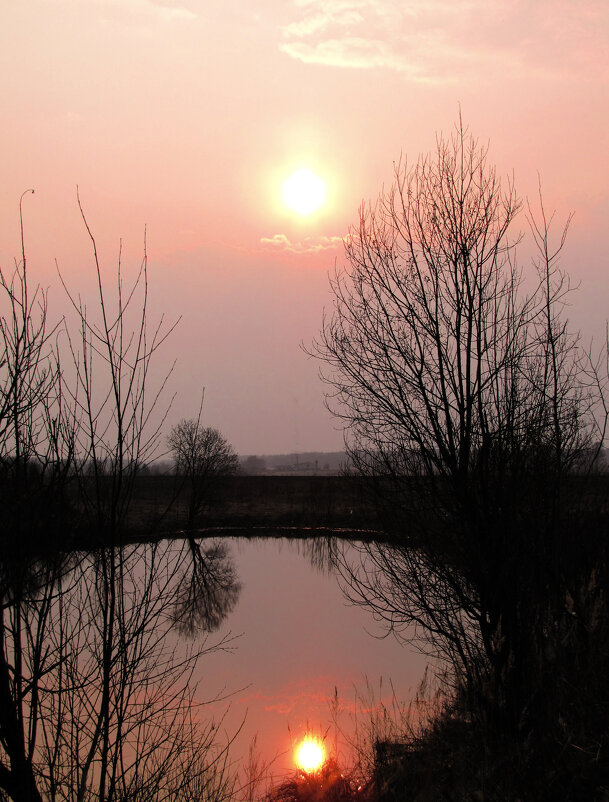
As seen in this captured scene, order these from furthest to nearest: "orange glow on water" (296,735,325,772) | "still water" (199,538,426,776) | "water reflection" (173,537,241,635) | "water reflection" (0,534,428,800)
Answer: "water reflection" (173,537,241,635), "still water" (199,538,426,776), "orange glow on water" (296,735,325,772), "water reflection" (0,534,428,800)

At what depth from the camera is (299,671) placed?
11.0 metres

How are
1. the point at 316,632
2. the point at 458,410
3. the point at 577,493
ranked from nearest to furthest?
the point at 458,410 < the point at 577,493 < the point at 316,632

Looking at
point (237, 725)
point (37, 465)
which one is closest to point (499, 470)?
point (37, 465)

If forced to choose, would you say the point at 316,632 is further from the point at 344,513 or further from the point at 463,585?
the point at 344,513

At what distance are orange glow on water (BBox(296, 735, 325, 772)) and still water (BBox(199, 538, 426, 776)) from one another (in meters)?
0.12

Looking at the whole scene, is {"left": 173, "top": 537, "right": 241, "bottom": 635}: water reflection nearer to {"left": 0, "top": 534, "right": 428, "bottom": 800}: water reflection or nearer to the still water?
{"left": 0, "top": 534, "right": 428, "bottom": 800}: water reflection

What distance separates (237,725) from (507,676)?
4240 mm

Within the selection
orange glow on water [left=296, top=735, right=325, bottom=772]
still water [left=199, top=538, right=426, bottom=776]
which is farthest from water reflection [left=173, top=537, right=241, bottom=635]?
orange glow on water [left=296, top=735, right=325, bottom=772]

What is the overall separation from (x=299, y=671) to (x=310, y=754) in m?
3.42

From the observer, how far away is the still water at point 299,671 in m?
8.25

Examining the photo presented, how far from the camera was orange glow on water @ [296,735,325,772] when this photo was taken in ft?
23.8

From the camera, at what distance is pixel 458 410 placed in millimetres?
6176

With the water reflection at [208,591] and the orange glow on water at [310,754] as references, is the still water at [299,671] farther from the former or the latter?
the water reflection at [208,591]

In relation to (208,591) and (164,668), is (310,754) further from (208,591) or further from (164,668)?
(208,591)
